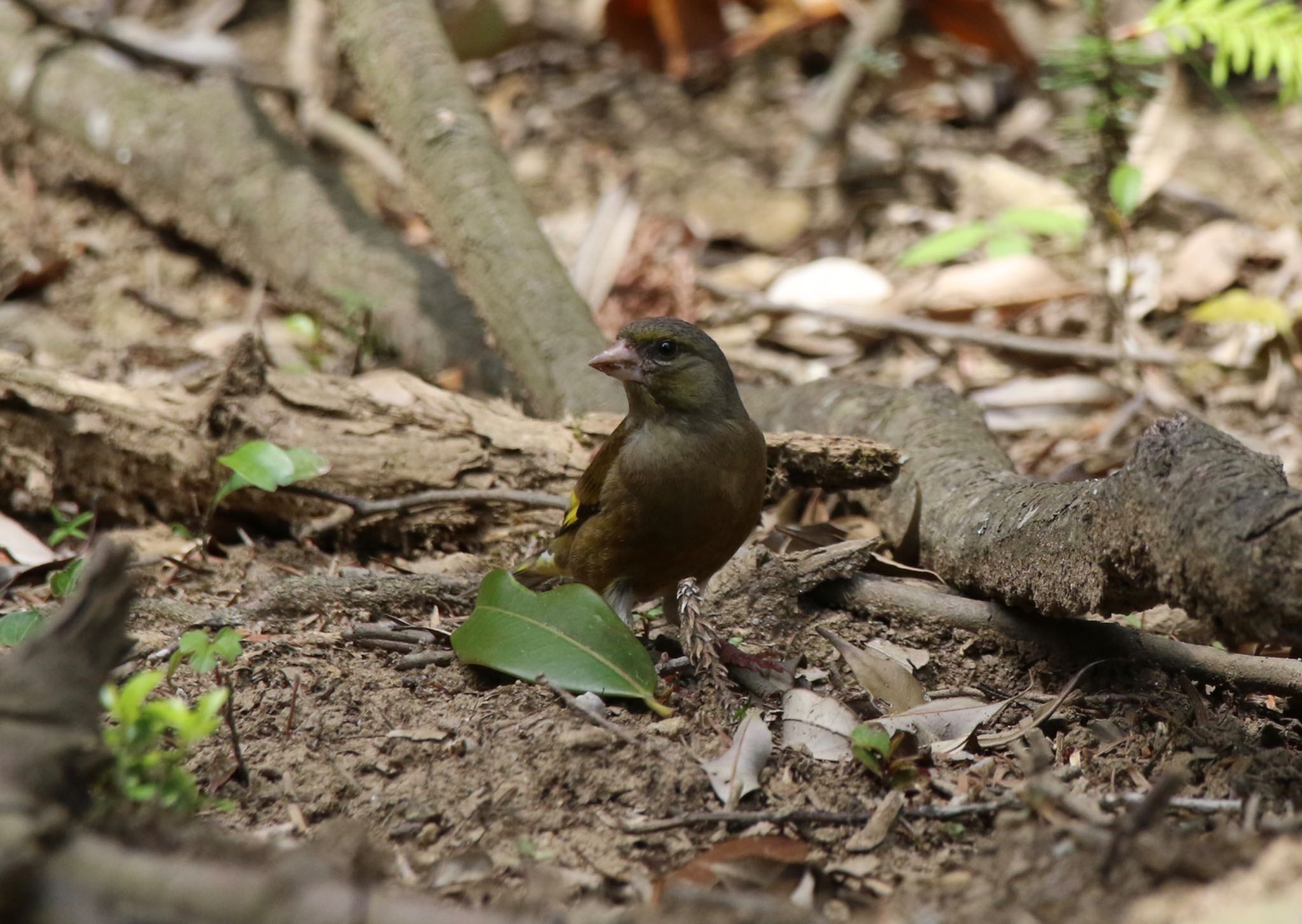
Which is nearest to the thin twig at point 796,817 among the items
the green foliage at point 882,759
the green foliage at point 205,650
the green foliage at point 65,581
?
the green foliage at point 882,759

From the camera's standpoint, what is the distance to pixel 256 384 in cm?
482

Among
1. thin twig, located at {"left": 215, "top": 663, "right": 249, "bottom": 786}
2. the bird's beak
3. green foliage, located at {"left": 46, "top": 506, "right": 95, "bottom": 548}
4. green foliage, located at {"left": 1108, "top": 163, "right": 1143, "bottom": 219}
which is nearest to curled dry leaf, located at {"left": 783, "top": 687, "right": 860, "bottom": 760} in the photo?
the bird's beak

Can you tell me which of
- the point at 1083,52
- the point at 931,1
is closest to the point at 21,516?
the point at 1083,52

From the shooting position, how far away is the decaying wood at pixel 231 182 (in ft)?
21.3

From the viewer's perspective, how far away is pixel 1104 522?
312cm

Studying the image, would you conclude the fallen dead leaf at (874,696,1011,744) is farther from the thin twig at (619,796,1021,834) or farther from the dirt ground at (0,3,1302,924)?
the thin twig at (619,796,1021,834)

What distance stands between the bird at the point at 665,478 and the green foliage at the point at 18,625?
67.1 inches

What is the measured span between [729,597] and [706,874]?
1.68m

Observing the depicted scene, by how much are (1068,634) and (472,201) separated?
349 cm

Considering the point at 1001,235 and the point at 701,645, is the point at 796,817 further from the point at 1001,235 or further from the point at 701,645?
the point at 1001,235

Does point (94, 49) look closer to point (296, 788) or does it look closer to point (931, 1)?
point (931, 1)

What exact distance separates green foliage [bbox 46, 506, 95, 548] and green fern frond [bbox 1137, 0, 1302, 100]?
536 cm

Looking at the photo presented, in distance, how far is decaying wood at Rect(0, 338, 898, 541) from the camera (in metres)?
4.74

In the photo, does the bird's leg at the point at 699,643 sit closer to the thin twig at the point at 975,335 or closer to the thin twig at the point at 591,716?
the thin twig at the point at 591,716
